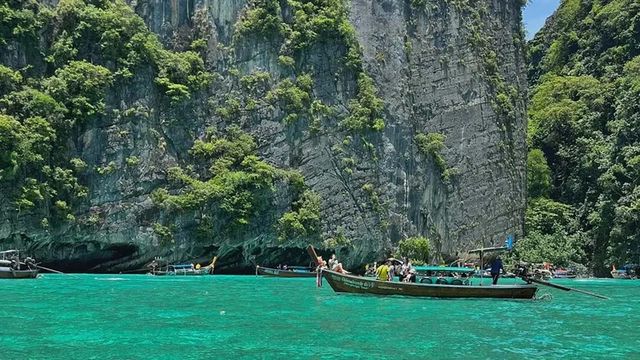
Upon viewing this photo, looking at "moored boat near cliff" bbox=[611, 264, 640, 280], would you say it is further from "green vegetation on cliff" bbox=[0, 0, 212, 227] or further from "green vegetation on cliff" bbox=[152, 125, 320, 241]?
"green vegetation on cliff" bbox=[0, 0, 212, 227]

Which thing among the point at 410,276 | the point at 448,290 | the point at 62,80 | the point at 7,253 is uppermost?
the point at 62,80

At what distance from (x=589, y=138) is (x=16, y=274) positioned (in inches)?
1999

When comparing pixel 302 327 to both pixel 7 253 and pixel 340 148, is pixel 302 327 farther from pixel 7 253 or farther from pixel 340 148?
pixel 340 148

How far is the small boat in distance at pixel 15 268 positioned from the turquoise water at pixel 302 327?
786cm

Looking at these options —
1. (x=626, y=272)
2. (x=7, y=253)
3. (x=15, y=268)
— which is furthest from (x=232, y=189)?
(x=626, y=272)

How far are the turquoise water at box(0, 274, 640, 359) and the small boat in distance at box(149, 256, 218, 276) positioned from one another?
1668 cm

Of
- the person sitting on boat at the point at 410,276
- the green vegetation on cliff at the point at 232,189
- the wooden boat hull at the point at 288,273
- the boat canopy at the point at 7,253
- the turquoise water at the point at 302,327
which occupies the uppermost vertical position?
the green vegetation on cliff at the point at 232,189

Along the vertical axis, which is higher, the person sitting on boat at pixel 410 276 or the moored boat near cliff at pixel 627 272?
the moored boat near cliff at pixel 627 272

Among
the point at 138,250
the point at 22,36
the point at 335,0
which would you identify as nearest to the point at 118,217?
the point at 138,250

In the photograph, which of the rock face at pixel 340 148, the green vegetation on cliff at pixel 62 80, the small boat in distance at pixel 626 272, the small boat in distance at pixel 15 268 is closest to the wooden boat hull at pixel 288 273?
the rock face at pixel 340 148

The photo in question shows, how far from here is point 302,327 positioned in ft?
61.4

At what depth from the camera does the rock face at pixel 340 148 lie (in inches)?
1886

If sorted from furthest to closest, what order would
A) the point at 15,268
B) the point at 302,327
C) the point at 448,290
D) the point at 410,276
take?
1. the point at 15,268
2. the point at 410,276
3. the point at 448,290
4. the point at 302,327

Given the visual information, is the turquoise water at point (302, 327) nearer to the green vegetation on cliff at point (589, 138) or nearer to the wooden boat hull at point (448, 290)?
the wooden boat hull at point (448, 290)
